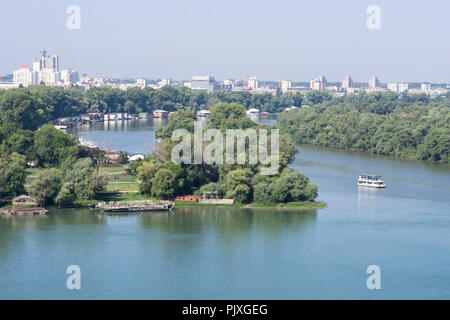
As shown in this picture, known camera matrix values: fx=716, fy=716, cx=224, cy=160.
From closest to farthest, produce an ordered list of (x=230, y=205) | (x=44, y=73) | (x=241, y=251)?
(x=241, y=251) → (x=230, y=205) → (x=44, y=73)

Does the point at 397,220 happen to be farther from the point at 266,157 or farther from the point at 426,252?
the point at 266,157

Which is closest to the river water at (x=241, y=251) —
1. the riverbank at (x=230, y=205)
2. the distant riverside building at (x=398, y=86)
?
the riverbank at (x=230, y=205)

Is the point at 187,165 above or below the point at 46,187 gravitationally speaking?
above

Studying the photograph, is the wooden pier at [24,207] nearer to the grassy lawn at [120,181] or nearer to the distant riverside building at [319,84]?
the grassy lawn at [120,181]

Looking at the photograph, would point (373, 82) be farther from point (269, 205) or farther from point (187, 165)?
point (269, 205)

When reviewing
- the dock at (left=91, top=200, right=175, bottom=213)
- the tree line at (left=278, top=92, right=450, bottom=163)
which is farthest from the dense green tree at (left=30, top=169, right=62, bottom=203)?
the tree line at (left=278, top=92, right=450, bottom=163)

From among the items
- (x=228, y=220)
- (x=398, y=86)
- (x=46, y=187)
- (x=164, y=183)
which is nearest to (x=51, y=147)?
(x=46, y=187)
